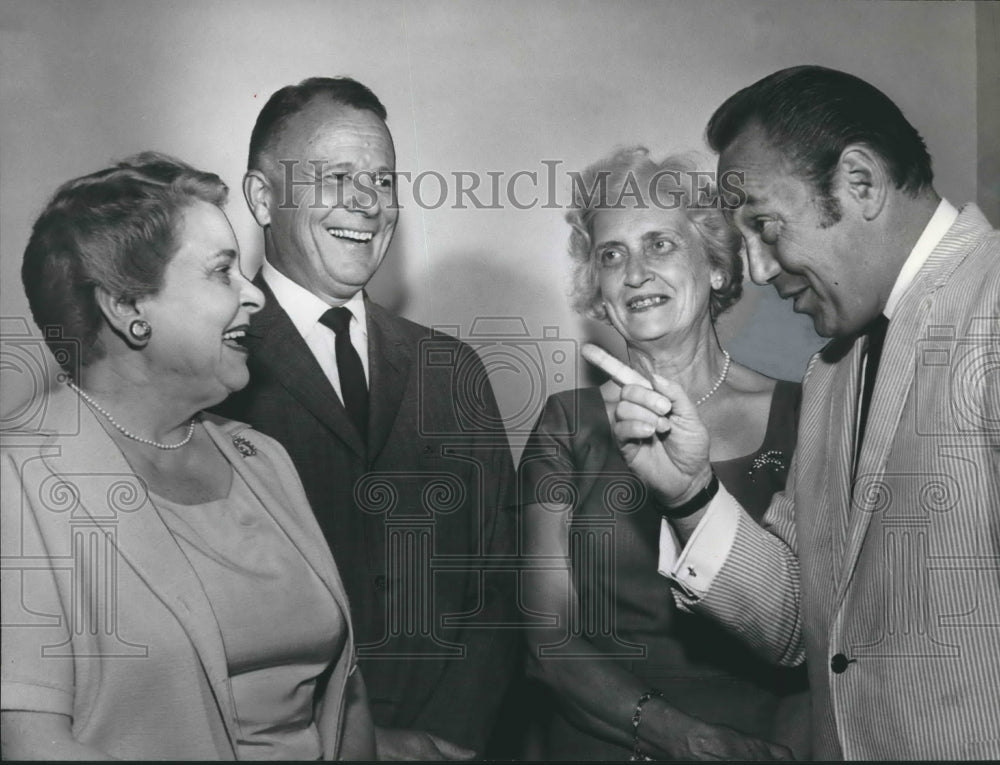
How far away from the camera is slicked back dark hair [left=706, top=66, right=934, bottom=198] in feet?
8.46

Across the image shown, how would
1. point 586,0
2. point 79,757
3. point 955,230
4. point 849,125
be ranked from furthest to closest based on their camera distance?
point 586,0 < point 849,125 < point 955,230 < point 79,757

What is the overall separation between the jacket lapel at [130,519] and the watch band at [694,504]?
950 millimetres

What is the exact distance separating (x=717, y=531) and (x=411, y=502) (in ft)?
2.18

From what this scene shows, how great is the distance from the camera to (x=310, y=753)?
2457 millimetres

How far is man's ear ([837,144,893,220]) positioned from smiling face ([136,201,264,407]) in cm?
129

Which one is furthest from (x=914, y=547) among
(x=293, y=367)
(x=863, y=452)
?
(x=293, y=367)

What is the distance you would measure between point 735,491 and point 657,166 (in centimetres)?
76

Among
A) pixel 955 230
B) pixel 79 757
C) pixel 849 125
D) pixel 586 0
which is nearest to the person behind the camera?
pixel 79 757

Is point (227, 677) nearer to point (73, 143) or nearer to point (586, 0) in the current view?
point (73, 143)

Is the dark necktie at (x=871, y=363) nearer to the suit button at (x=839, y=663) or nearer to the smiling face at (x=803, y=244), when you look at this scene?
the smiling face at (x=803, y=244)

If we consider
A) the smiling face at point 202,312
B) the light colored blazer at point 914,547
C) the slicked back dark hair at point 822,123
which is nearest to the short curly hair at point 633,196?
the slicked back dark hair at point 822,123

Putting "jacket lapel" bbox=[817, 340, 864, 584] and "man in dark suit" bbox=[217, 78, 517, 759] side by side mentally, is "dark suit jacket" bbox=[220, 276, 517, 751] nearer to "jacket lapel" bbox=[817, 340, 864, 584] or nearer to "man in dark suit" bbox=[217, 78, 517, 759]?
"man in dark suit" bbox=[217, 78, 517, 759]

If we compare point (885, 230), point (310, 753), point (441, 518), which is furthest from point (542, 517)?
point (885, 230)

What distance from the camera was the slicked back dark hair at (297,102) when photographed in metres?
2.67
